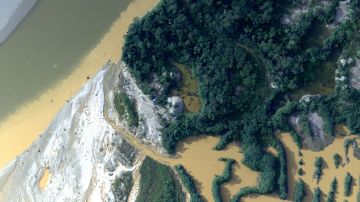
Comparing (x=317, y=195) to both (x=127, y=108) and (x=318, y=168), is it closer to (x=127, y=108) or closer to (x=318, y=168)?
(x=318, y=168)

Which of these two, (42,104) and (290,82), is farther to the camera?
(42,104)

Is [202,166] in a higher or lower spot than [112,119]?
lower

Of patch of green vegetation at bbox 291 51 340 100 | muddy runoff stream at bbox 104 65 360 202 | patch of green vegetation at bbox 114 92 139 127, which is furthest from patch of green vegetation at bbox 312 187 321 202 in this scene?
patch of green vegetation at bbox 114 92 139 127

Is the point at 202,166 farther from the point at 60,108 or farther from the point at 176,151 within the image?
the point at 60,108

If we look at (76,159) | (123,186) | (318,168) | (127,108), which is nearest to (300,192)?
Answer: (318,168)

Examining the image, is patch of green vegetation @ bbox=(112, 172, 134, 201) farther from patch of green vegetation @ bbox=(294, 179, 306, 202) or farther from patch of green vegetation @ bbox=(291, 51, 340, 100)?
patch of green vegetation @ bbox=(291, 51, 340, 100)

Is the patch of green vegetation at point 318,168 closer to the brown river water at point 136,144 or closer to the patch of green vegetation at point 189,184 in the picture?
the brown river water at point 136,144

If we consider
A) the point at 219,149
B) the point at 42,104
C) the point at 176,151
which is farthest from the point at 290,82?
the point at 42,104
